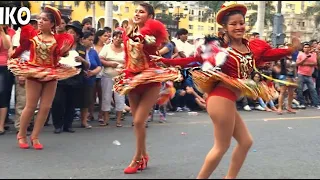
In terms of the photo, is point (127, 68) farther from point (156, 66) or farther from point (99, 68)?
point (99, 68)

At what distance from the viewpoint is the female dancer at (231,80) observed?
4566 millimetres

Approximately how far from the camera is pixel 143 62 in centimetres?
583

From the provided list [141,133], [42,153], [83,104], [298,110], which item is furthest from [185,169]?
[298,110]

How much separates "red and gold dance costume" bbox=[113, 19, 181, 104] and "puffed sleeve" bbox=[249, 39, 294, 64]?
47.6 inches

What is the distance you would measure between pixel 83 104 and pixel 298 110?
22.4 ft

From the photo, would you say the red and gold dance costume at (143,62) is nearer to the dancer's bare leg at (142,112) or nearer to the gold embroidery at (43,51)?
the dancer's bare leg at (142,112)

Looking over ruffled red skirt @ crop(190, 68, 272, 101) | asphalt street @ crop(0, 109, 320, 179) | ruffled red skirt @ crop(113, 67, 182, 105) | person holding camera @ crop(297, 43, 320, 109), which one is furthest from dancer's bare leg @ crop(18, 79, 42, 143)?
person holding camera @ crop(297, 43, 320, 109)

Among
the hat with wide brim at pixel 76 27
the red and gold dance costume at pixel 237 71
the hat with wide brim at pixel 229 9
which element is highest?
the hat with wide brim at pixel 229 9

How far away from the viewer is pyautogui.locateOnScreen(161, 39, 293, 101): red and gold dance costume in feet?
15.1

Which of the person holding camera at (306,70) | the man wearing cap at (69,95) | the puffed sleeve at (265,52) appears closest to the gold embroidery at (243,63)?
the puffed sleeve at (265,52)

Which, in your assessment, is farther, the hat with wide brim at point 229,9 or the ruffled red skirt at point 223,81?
the hat with wide brim at point 229,9

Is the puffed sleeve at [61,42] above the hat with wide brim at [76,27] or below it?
below

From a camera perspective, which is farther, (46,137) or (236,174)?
(46,137)

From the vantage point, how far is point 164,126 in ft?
31.8
